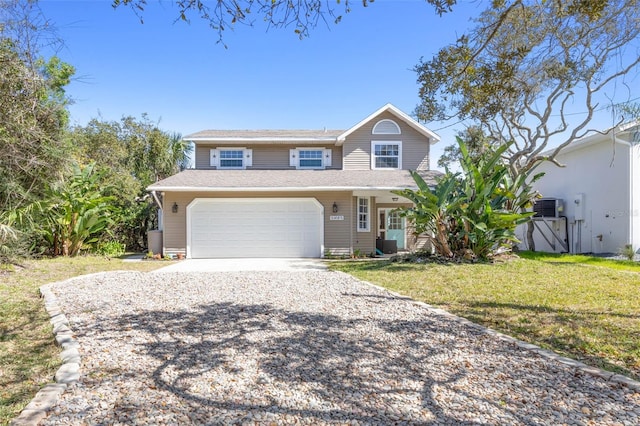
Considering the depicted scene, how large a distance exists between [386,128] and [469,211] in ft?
22.4

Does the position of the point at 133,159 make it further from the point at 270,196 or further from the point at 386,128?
the point at 386,128

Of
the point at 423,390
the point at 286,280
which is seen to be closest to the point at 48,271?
the point at 286,280

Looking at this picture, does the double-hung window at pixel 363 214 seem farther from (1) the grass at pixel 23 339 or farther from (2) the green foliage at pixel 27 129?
(2) the green foliage at pixel 27 129

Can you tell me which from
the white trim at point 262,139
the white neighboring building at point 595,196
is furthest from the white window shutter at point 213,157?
the white neighboring building at point 595,196

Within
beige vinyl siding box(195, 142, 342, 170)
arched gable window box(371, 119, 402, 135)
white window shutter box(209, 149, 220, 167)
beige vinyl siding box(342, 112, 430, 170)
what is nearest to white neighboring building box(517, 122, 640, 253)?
beige vinyl siding box(342, 112, 430, 170)

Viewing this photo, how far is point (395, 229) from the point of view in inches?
640

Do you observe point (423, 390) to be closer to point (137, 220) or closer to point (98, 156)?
point (137, 220)

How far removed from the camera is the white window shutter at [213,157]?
1634 cm

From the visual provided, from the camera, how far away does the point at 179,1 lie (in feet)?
14.2

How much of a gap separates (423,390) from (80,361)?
3318mm

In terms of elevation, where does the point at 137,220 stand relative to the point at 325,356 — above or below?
above

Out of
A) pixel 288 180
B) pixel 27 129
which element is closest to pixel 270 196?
pixel 288 180

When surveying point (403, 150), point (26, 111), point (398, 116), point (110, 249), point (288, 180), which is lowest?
point (110, 249)

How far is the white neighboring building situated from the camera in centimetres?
1366
